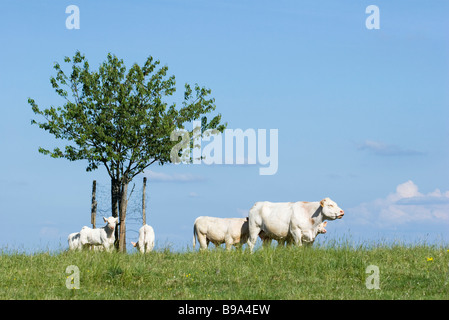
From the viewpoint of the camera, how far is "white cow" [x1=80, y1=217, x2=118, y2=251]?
872 inches

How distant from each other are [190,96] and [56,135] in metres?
6.66

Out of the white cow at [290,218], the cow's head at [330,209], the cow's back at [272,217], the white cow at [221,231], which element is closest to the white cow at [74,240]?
the white cow at [221,231]

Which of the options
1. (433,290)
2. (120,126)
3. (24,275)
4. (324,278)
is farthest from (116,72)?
(433,290)

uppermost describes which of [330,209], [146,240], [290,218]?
[330,209]

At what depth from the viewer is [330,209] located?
1917 centimetres

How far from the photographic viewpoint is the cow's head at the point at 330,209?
19.2 metres

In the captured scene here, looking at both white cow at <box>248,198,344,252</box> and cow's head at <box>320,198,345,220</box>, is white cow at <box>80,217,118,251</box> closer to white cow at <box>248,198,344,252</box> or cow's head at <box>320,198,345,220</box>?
white cow at <box>248,198,344,252</box>

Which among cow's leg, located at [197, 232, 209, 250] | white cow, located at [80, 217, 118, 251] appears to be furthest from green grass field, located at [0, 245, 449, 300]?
white cow, located at [80, 217, 118, 251]

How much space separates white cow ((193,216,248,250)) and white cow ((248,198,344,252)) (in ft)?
3.10

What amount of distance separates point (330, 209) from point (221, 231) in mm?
4388

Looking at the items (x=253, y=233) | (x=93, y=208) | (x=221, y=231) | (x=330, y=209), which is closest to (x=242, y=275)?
(x=253, y=233)

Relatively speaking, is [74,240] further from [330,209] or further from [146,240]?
[330,209]

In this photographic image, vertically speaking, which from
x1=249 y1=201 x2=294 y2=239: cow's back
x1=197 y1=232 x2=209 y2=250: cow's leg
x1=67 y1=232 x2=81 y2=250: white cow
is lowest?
x1=67 y1=232 x2=81 y2=250: white cow
